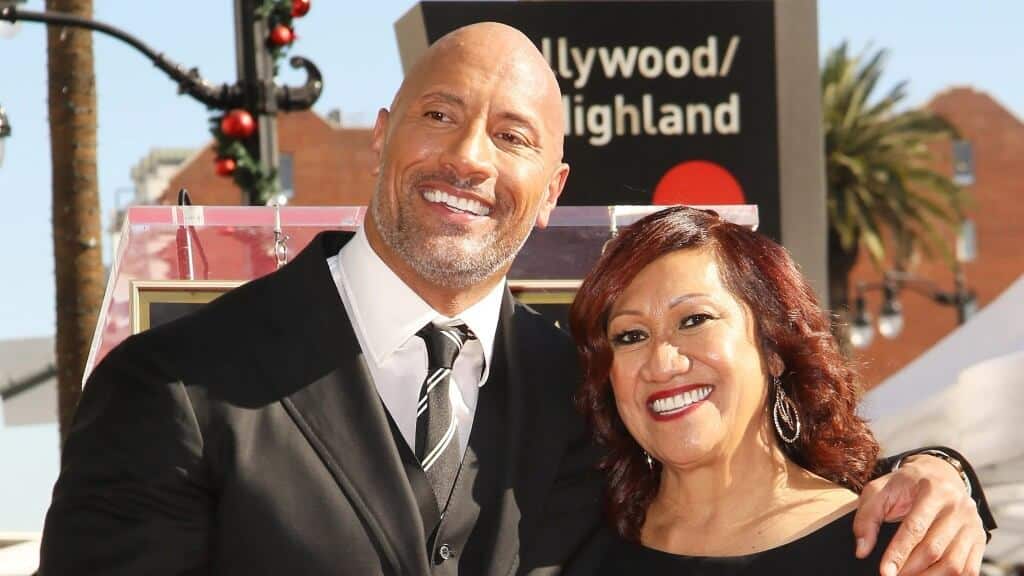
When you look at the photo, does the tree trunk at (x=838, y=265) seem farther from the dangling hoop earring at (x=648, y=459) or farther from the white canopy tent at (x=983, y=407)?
the dangling hoop earring at (x=648, y=459)

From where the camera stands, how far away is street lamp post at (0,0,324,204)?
455 inches

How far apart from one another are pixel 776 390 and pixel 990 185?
55.9 m

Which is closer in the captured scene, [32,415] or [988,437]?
[988,437]

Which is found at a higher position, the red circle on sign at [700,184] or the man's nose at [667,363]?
the red circle on sign at [700,184]

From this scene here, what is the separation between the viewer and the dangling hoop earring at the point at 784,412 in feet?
Answer: 13.6

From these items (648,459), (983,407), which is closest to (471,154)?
(648,459)

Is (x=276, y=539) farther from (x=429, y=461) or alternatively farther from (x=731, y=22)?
→ (x=731, y=22)

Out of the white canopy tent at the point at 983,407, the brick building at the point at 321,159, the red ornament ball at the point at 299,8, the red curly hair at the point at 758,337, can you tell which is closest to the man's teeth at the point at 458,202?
the red curly hair at the point at 758,337

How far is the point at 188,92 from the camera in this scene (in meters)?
11.8

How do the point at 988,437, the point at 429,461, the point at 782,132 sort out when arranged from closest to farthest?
the point at 429,461
the point at 782,132
the point at 988,437

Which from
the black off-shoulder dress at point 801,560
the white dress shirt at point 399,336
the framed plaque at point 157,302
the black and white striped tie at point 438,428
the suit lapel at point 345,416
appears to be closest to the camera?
the suit lapel at point 345,416

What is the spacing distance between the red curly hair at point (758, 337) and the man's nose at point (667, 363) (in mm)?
200

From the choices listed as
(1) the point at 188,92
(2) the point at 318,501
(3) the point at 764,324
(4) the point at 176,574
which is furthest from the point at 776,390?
(1) the point at 188,92

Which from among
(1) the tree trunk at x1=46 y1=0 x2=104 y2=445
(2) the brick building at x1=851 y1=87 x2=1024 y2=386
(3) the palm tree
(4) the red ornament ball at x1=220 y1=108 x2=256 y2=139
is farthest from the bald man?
(2) the brick building at x1=851 y1=87 x2=1024 y2=386
